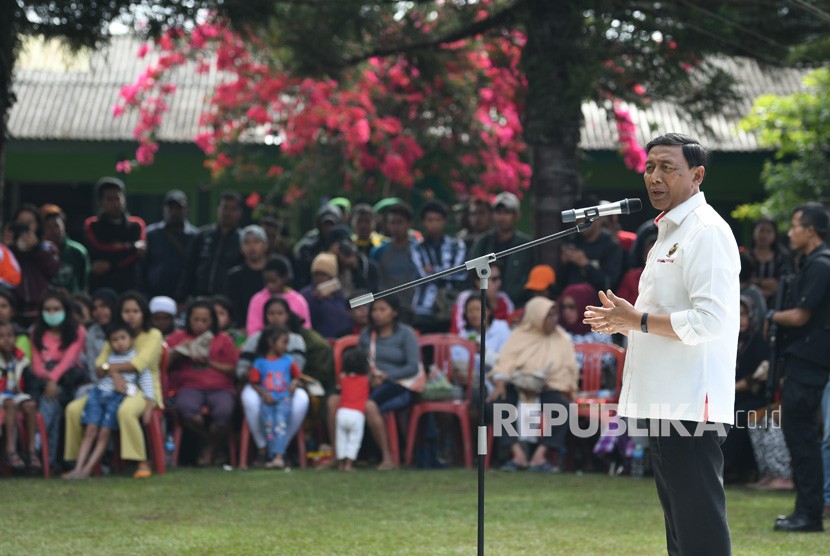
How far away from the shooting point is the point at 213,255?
Result: 1225cm

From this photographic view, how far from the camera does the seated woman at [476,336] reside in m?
11.0

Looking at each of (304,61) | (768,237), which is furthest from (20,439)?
(768,237)

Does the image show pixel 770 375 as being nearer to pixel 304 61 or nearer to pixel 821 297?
pixel 821 297

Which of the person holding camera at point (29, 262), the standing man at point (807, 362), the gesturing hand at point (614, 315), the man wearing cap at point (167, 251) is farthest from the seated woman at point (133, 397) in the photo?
the gesturing hand at point (614, 315)

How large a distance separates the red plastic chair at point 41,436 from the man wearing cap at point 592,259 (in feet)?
15.0

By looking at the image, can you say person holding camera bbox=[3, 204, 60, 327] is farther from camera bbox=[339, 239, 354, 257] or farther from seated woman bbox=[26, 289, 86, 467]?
camera bbox=[339, 239, 354, 257]

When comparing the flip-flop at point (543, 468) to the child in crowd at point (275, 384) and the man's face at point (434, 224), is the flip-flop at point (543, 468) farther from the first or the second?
the man's face at point (434, 224)

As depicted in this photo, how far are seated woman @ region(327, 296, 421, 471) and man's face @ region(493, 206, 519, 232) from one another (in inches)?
51.9

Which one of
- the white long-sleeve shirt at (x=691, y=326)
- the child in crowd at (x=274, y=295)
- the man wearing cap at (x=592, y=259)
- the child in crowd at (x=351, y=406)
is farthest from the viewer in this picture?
the man wearing cap at (x=592, y=259)

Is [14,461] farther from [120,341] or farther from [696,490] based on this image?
[696,490]

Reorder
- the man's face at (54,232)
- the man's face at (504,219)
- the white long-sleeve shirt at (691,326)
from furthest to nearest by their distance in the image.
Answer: the man's face at (54,232)
the man's face at (504,219)
the white long-sleeve shirt at (691,326)

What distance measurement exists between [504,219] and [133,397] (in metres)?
3.65

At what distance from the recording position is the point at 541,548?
7129 millimetres

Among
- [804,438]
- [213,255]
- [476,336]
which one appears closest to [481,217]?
[476,336]
